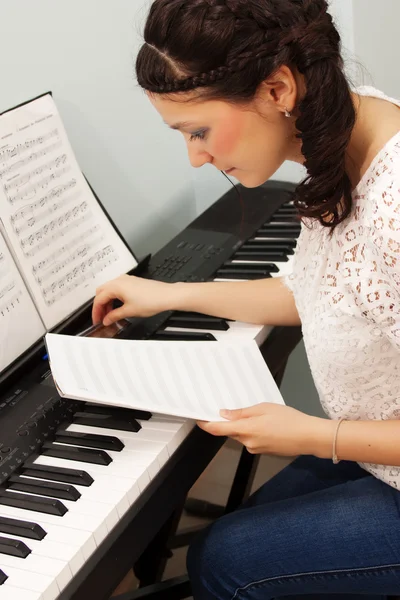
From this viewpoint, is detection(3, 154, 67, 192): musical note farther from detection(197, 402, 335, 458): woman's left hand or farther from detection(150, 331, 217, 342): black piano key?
detection(197, 402, 335, 458): woman's left hand

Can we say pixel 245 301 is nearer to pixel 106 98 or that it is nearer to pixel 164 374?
pixel 164 374

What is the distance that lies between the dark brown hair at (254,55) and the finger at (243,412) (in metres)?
0.37

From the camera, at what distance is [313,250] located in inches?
48.9

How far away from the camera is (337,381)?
3.91 ft

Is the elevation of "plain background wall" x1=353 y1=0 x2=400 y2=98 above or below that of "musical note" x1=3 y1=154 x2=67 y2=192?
below

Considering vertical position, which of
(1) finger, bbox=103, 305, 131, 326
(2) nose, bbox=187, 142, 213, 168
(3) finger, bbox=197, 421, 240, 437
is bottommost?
(3) finger, bbox=197, 421, 240, 437

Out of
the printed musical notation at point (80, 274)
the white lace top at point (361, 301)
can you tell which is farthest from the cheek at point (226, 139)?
the printed musical notation at point (80, 274)

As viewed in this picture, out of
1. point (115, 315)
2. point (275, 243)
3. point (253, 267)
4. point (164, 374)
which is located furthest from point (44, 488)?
point (275, 243)

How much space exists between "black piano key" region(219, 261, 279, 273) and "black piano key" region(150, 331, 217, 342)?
25cm

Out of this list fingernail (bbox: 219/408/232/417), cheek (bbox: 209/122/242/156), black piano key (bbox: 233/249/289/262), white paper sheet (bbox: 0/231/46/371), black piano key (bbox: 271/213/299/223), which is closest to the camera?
cheek (bbox: 209/122/242/156)

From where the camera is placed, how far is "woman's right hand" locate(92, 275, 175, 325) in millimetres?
1428

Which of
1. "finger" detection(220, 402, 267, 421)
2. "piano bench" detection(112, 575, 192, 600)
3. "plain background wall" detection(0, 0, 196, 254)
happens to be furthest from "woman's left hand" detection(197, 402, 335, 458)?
"plain background wall" detection(0, 0, 196, 254)

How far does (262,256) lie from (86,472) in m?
0.71

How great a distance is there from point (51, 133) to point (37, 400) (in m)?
0.51
